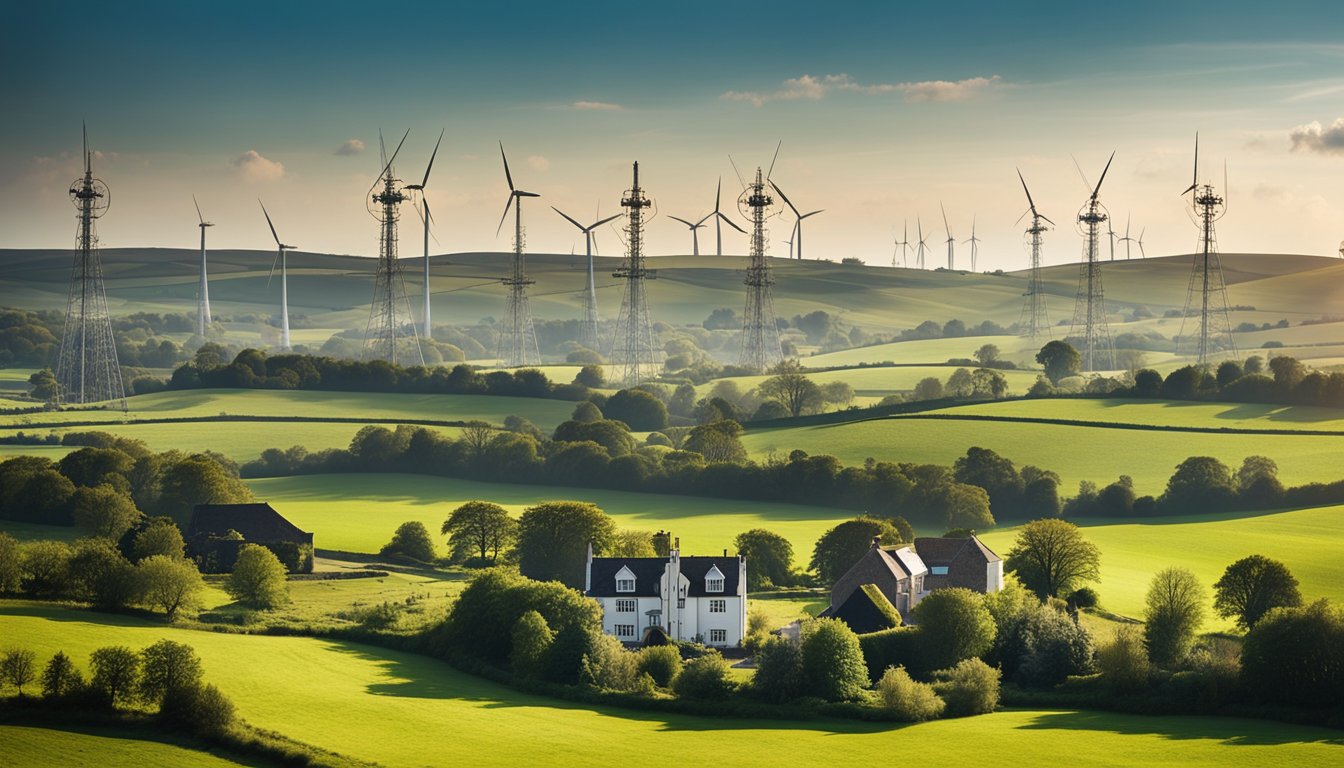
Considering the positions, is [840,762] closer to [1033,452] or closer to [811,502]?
[811,502]

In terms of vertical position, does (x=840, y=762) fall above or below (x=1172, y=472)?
below

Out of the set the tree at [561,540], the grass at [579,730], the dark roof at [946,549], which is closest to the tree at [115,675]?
the grass at [579,730]

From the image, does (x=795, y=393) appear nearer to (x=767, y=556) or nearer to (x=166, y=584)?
(x=767, y=556)

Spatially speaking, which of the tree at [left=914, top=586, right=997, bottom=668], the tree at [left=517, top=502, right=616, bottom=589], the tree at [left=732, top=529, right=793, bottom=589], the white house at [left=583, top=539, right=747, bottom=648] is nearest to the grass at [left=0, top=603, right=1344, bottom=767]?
the tree at [left=914, top=586, right=997, bottom=668]

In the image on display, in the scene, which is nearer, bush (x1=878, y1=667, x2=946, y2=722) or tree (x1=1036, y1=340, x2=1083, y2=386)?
bush (x1=878, y1=667, x2=946, y2=722)

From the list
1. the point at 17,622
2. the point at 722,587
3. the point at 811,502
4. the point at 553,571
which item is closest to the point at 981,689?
the point at 722,587

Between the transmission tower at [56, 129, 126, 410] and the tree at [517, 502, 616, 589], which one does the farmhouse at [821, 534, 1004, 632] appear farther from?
the transmission tower at [56, 129, 126, 410]

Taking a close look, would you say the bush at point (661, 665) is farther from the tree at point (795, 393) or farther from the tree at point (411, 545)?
the tree at point (795, 393)
